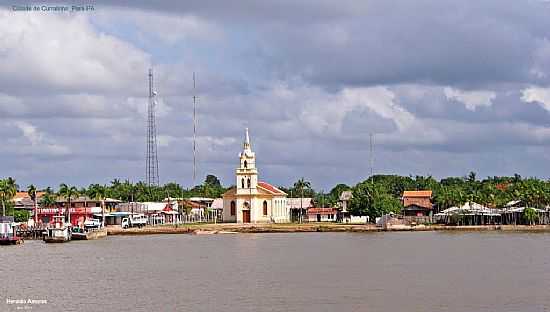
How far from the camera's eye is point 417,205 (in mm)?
188875

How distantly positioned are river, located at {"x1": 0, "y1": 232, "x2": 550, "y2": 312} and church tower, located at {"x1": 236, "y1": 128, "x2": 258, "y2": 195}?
5811 centimetres

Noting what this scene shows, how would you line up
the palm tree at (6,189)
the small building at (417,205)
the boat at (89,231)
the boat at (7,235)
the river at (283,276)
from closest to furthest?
the river at (283,276) → the boat at (7,235) → the boat at (89,231) → the palm tree at (6,189) → the small building at (417,205)

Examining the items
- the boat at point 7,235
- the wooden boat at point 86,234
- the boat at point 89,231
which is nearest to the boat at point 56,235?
the boat at point 7,235

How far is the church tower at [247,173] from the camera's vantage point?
566 feet

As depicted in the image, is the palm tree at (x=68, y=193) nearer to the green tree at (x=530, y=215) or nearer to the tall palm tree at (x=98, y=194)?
the tall palm tree at (x=98, y=194)

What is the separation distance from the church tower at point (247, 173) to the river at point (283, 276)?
191ft

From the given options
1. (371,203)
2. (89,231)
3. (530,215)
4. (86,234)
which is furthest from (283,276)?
(371,203)

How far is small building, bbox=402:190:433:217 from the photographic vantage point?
188m

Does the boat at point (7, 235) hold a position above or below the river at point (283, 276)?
above

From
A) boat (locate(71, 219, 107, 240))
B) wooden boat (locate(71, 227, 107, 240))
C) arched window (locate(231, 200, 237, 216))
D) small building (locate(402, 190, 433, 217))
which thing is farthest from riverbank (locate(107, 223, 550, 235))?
small building (locate(402, 190, 433, 217))

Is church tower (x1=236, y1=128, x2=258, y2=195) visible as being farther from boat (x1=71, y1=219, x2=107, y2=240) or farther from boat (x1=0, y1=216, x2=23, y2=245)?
boat (x1=0, y1=216, x2=23, y2=245)

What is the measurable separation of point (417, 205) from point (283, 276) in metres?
121

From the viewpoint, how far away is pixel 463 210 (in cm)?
15788

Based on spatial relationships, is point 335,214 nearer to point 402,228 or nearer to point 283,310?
point 402,228
